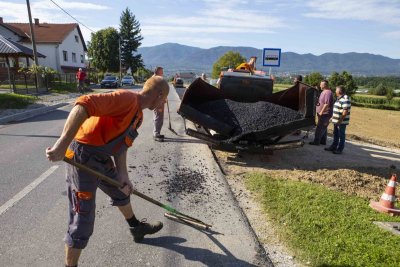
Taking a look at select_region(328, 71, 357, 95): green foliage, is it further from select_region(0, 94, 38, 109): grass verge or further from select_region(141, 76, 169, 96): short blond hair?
select_region(141, 76, 169, 96): short blond hair

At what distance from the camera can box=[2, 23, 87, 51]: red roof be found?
4052cm

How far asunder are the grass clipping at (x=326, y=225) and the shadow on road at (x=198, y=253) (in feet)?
2.34

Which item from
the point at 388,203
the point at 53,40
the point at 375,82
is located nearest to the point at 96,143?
the point at 388,203

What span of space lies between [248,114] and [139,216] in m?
3.99

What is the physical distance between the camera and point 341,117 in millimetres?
8375

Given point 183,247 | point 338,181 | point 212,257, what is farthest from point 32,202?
point 338,181

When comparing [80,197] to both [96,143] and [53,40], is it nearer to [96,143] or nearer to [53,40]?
[96,143]

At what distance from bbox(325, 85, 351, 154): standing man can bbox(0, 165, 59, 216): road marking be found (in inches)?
253

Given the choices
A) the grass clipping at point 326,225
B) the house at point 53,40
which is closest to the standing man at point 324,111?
the grass clipping at point 326,225

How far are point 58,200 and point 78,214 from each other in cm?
203

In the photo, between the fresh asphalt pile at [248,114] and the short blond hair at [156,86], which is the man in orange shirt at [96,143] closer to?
the short blond hair at [156,86]

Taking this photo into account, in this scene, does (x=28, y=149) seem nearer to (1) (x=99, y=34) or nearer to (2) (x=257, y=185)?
(2) (x=257, y=185)

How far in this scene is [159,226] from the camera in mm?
3674

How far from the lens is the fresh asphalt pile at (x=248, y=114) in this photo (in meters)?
7.05
